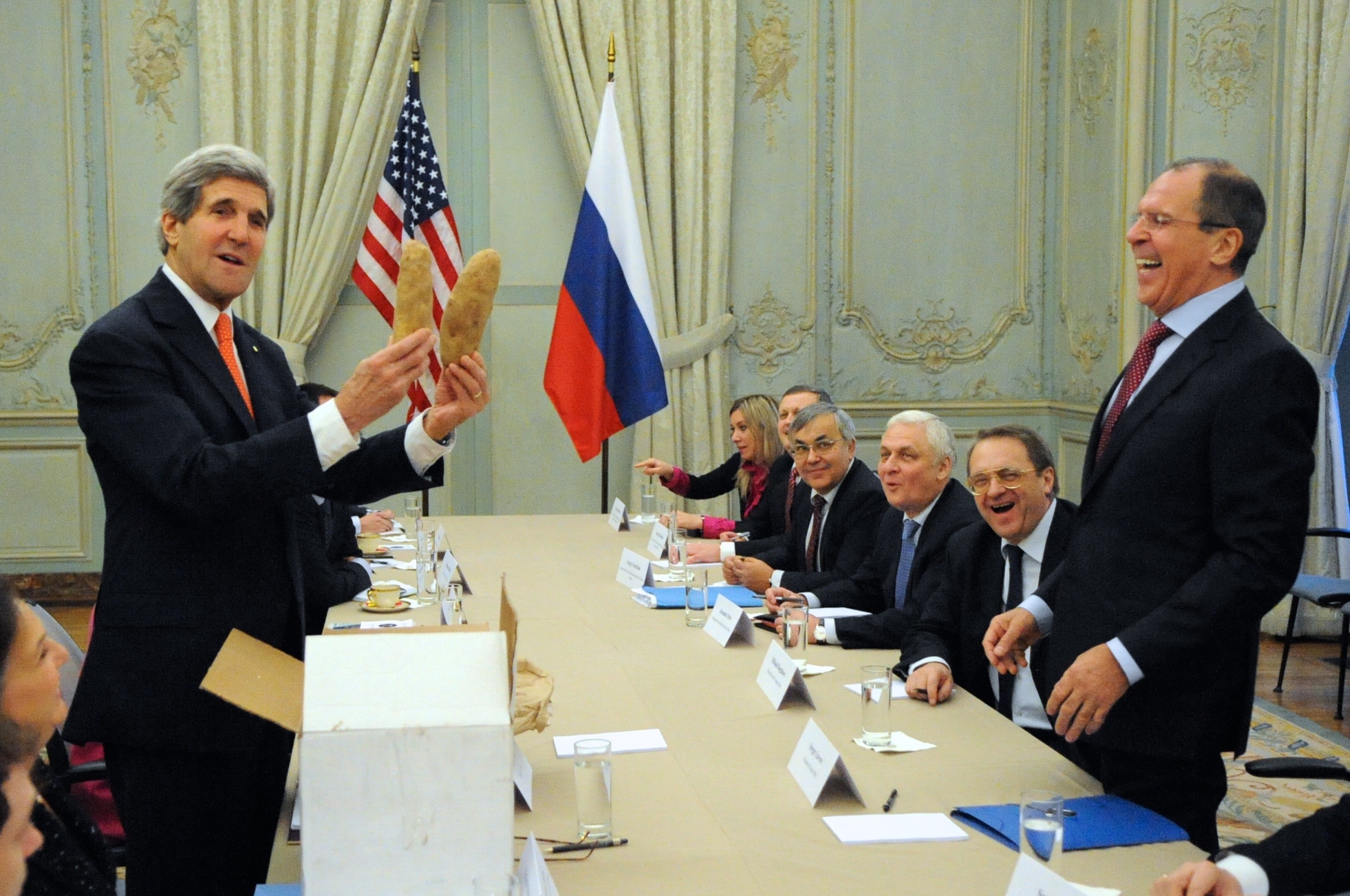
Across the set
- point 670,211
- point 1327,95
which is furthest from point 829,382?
point 1327,95

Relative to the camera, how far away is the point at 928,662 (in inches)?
112

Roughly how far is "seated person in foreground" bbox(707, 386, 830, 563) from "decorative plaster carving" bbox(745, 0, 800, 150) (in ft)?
Answer: 8.40

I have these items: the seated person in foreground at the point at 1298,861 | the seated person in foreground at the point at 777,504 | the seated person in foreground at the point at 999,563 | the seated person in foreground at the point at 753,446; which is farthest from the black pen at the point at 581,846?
the seated person in foreground at the point at 753,446

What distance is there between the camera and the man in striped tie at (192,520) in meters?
1.92

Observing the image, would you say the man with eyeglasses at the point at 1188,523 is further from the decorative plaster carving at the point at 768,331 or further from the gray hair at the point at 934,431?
the decorative plaster carving at the point at 768,331

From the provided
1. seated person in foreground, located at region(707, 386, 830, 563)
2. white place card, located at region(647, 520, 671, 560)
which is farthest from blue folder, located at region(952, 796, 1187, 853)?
seated person in foreground, located at region(707, 386, 830, 563)

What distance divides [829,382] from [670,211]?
142 cm

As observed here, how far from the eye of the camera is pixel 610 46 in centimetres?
675

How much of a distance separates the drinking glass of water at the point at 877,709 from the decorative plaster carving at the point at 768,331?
540 centimetres

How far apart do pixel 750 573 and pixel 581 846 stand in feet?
7.26

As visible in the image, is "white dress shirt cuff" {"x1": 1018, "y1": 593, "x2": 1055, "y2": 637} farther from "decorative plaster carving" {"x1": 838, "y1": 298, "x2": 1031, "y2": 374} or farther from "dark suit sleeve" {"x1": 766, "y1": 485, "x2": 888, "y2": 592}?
"decorative plaster carving" {"x1": 838, "y1": 298, "x2": 1031, "y2": 374}

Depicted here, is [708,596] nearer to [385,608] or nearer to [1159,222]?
[385,608]

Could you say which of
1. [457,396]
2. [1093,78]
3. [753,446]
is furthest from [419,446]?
[1093,78]

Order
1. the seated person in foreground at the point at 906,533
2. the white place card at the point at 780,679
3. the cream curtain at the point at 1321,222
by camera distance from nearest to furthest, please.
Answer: the white place card at the point at 780,679, the seated person in foreground at the point at 906,533, the cream curtain at the point at 1321,222
